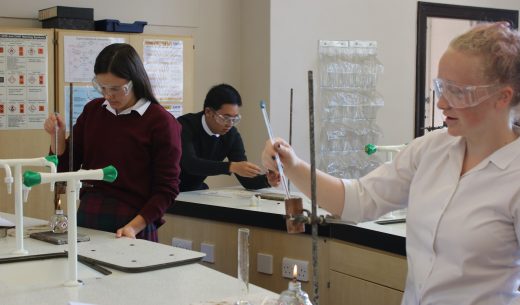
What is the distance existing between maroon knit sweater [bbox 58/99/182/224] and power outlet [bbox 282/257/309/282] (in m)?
0.75

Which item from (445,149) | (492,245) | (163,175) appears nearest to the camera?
(492,245)

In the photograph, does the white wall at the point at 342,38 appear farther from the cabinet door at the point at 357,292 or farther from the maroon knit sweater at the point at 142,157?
the maroon knit sweater at the point at 142,157

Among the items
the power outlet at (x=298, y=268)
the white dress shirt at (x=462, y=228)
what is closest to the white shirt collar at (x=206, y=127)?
the power outlet at (x=298, y=268)

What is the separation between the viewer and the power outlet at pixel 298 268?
2.96 meters

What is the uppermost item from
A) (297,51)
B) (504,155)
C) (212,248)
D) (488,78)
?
(297,51)

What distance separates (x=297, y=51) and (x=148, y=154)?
2.97 metres

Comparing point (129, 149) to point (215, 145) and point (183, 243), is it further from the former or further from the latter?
point (215, 145)

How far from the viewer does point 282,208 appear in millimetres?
3160

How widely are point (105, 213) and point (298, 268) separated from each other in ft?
2.99

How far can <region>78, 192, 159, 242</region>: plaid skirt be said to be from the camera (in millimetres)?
2453

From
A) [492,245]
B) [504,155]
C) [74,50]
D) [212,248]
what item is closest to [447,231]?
[492,245]

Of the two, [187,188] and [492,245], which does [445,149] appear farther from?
[187,188]

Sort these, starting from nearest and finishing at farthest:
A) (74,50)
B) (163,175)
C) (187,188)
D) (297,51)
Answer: (163,175) → (187,188) → (74,50) → (297,51)

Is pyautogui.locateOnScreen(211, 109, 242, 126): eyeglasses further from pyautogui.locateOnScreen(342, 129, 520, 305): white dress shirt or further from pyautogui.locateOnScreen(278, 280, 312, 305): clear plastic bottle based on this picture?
pyautogui.locateOnScreen(278, 280, 312, 305): clear plastic bottle
